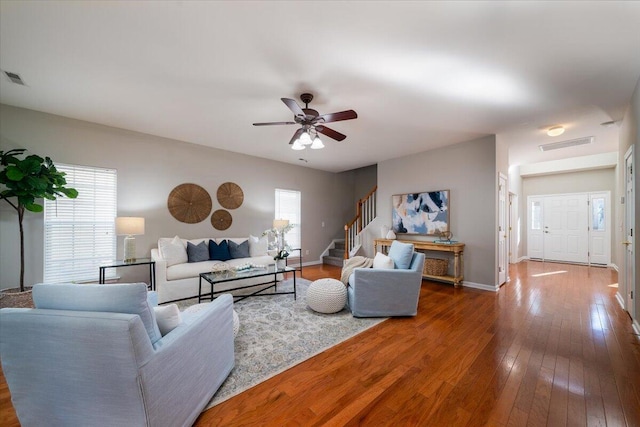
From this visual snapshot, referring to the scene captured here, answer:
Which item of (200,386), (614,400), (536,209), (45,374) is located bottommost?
(614,400)

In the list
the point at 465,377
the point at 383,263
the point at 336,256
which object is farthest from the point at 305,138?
the point at 336,256

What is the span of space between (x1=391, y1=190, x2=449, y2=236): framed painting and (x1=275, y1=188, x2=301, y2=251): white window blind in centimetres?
247

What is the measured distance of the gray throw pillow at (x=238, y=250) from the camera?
4.77 metres

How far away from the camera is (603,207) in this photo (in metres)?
6.46

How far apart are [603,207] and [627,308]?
185 inches

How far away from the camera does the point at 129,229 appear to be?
12.3ft

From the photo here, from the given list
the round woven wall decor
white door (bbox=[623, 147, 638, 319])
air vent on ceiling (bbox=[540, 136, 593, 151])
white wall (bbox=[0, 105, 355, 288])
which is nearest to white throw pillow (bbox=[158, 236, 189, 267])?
white wall (bbox=[0, 105, 355, 288])

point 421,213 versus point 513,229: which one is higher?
point 421,213

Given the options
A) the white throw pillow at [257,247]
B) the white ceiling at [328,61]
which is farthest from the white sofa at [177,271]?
the white ceiling at [328,61]

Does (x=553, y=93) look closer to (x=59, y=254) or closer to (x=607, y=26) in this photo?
(x=607, y=26)

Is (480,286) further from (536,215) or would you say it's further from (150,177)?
(150,177)

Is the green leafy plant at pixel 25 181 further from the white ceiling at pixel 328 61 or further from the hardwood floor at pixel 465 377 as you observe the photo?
the hardwood floor at pixel 465 377

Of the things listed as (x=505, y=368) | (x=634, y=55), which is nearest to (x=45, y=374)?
(x=505, y=368)

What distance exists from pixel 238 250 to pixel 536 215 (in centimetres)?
855
